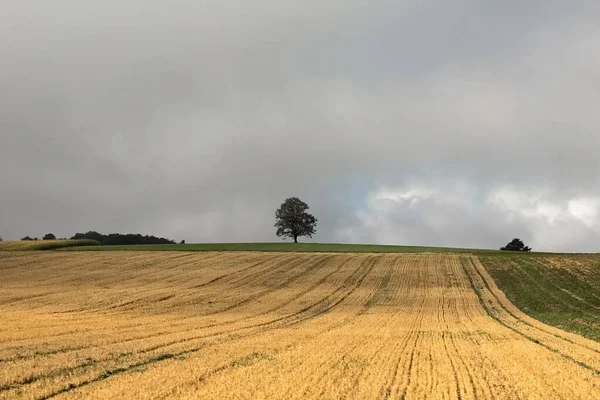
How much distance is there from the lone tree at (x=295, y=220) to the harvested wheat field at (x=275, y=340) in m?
61.1

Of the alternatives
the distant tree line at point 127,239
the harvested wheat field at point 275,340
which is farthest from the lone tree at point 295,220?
the harvested wheat field at point 275,340

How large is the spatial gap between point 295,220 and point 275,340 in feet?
290

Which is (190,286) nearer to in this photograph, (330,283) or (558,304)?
(330,283)

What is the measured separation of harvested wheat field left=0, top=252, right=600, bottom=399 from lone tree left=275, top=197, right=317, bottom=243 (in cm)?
6112

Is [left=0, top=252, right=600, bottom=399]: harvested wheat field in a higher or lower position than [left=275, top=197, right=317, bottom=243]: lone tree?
lower

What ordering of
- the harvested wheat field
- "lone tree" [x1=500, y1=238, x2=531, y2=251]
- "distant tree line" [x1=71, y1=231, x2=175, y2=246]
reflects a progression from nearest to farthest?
the harvested wheat field
"lone tree" [x1=500, y1=238, x2=531, y2=251]
"distant tree line" [x1=71, y1=231, x2=175, y2=246]

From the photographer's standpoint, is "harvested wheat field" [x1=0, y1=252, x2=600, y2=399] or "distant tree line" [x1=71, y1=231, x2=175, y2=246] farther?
"distant tree line" [x1=71, y1=231, x2=175, y2=246]

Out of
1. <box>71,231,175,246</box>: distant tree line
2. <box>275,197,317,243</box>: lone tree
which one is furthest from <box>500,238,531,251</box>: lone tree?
<box>71,231,175,246</box>: distant tree line

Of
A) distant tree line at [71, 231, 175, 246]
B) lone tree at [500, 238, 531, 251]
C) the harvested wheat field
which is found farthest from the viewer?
distant tree line at [71, 231, 175, 246]

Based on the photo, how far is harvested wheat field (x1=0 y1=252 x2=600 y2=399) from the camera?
1086cm

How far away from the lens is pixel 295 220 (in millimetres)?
106438

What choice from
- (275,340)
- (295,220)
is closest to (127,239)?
(295,220)

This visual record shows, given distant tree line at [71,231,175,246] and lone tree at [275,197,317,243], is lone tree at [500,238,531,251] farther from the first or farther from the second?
distant tree line at [71,231,175,246]

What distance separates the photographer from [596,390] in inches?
443
